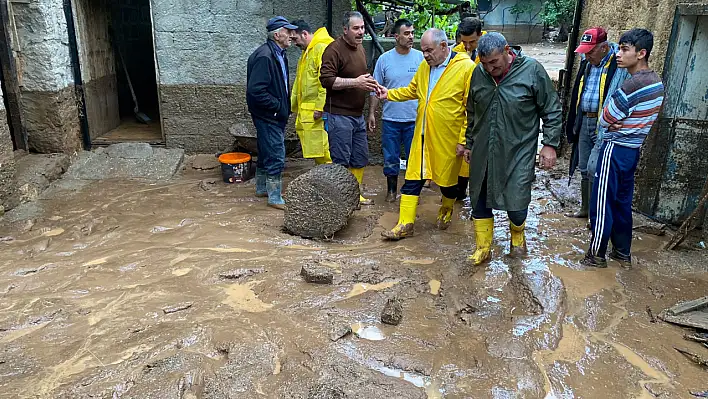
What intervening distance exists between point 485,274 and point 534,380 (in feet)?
4.25

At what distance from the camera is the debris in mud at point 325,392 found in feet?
9.03

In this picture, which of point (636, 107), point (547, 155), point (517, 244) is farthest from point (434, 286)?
point (636, 107)

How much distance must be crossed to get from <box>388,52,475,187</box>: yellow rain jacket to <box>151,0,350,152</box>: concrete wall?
2.99 meters

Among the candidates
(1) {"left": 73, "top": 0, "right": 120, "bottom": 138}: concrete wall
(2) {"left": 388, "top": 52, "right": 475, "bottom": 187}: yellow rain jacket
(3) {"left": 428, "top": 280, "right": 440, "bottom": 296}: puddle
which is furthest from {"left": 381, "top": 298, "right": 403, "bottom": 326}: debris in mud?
(1) {"left": 73, "top": 0, "right": 120, "bottom": 138}: concrete wall

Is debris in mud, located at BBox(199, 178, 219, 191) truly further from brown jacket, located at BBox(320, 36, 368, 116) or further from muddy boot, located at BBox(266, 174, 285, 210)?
brown jacket, located at BBox(320, 36, 368, 116)

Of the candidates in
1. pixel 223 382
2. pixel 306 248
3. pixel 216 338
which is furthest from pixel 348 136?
pixel 223 382

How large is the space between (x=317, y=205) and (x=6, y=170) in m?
3.17

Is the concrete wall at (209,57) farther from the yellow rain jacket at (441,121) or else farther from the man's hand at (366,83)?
the yellow rain jacket at (441,121)

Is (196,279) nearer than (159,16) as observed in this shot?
Yes

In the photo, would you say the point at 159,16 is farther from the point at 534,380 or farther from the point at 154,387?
the point at 534,380

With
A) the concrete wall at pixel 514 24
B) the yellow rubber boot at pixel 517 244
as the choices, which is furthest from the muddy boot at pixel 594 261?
the concrete wall at pixel 514 24

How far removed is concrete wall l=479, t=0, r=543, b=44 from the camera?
2642cm

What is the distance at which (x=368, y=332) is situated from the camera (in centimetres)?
337

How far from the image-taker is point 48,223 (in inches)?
200
